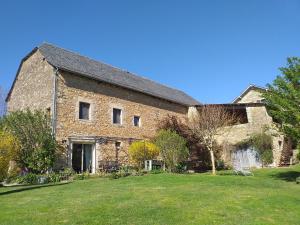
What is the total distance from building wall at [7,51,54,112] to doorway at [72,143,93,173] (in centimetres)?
326

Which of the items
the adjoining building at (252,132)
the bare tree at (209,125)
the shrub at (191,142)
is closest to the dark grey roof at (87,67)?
the shrub at (191,142)

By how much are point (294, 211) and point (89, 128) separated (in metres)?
14.8

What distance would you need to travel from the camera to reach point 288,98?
15586 millimetres

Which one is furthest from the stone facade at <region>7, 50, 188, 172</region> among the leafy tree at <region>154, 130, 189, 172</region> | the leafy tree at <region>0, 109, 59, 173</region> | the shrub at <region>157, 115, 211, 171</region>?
the leafy tree at <region>154, 130, 189, 172</region>

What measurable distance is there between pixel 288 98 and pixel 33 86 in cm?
1602

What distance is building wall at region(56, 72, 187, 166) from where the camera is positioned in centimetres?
2003

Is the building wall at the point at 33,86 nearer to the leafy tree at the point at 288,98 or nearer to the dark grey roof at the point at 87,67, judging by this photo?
the dark grey roof at the point at 87,67

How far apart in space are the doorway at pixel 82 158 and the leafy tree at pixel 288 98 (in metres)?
11.3

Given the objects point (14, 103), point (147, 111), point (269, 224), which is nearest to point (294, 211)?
point (269, 224)

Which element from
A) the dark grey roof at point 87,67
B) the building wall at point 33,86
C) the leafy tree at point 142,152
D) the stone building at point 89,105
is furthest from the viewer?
the leafy tree at point 142,152

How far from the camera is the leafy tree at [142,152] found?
73.5 feet

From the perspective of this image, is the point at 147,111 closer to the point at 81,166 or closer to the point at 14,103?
the point at 81,166

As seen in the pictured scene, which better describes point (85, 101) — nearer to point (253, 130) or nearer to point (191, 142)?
point (191, 142)

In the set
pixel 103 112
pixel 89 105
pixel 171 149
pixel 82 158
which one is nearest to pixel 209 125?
pixel 171 149
